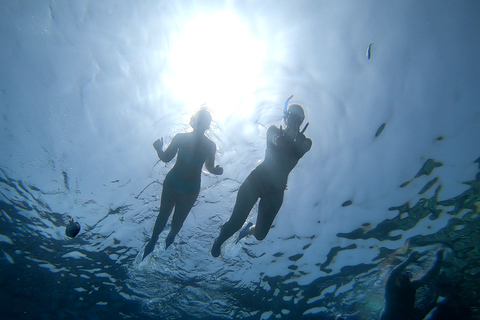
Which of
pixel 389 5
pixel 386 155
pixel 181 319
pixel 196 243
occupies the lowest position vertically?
pixel 181 319

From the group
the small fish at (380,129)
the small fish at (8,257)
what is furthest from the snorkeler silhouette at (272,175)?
the small fish at (8,257)

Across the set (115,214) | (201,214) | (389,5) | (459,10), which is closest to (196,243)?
(201,214)

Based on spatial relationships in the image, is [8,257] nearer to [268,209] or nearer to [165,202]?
[165,202]

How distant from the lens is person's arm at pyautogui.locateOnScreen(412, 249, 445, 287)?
11.9 meters

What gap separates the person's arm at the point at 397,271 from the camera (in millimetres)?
12031

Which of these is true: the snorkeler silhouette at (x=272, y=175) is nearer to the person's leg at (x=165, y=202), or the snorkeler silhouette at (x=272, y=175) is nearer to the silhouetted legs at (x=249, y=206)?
the silhouetted legs at (x=249, y=206)

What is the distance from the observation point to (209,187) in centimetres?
923

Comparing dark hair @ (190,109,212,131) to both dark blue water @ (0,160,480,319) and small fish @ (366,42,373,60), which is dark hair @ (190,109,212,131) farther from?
dark blue water @ (0,160,480,319)

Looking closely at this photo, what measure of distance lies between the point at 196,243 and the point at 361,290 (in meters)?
9.92

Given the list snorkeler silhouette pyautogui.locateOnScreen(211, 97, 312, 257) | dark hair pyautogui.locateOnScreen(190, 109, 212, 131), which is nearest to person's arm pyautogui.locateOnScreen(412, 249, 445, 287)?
snorkeler silhouette pyautogui.locateOnScreen(211, 97, 312, 257)

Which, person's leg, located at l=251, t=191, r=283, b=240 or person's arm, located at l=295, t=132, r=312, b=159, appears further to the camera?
person's leg, located at l=251, t=191, r=283, b=240

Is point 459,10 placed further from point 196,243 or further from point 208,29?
point 196,243

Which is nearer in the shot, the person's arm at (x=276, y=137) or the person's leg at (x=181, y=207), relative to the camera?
the person's arm at (x=276, y=137)

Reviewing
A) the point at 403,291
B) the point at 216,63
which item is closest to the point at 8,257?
the point at 216,63
